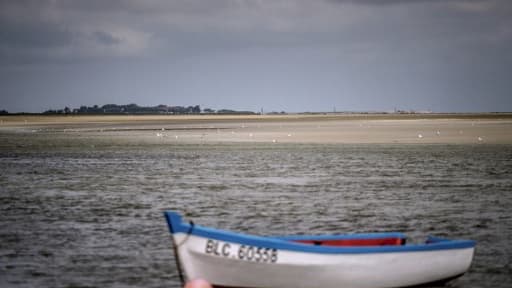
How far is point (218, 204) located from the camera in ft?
89.6

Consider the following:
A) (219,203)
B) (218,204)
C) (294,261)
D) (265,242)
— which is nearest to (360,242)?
(294,261)

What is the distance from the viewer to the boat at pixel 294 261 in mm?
12711

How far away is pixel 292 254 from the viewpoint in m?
13.1

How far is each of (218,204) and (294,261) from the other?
14.3m

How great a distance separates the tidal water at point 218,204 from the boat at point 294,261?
7.32ft

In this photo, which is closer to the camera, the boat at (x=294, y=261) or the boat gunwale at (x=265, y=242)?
the boat gunwale at (x=265, y=242)

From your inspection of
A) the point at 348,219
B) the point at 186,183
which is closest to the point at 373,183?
the point at 186,183

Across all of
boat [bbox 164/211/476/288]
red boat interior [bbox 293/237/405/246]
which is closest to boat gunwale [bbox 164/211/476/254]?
boat [bbox 164/211/476/288]

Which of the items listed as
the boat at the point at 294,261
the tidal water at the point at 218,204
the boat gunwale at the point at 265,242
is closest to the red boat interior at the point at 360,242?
the boat at the point at 294,261

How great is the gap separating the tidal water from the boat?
2231 millimetres

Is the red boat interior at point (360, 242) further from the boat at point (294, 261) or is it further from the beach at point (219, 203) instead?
the beach at point (219, 203)

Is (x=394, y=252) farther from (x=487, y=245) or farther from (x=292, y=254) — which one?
(x=487, y=245)

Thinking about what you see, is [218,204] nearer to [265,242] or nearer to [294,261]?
[294,261]

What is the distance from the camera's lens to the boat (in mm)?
12711
